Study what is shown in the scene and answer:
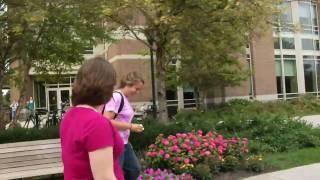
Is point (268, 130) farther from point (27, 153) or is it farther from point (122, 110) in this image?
point (122, 110)

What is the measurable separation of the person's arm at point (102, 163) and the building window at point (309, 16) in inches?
1474

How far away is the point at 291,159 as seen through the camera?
35.4ft

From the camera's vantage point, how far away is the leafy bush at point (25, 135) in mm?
11523

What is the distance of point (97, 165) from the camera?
2.63 metres

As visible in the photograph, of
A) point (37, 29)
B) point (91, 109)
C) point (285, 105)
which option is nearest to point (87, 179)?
point (91, 109)

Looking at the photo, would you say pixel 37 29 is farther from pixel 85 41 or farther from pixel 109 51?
pixel 109 51

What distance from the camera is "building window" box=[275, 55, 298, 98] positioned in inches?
1443

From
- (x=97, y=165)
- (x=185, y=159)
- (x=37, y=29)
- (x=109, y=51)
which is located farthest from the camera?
(x=109, y=51)

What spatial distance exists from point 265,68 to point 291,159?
25.3 m

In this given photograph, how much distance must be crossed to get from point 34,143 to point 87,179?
6307mm

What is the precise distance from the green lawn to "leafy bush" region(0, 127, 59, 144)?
4.63m

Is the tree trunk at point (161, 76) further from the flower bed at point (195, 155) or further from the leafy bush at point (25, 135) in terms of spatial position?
the flower bed at point (195, 155)

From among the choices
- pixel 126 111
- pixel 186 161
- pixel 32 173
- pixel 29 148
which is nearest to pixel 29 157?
pixel 29 148

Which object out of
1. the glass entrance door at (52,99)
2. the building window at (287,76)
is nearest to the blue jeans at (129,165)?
the building window at (287,76)
